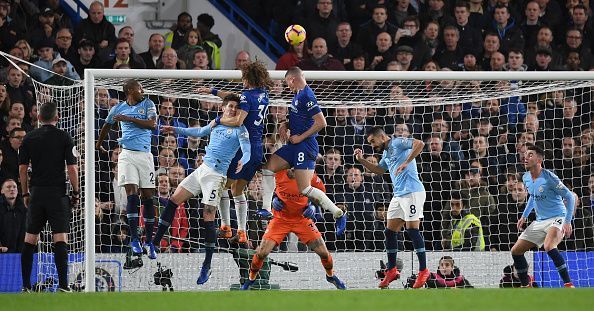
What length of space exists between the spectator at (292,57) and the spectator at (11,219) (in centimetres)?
443

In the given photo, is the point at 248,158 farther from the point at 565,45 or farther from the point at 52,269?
the point at 565,45

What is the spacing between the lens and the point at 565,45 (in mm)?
18875

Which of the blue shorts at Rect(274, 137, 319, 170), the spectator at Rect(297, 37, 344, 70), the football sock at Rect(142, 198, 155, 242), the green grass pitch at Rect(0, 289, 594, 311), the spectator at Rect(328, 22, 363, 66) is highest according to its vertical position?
the spectator at Rect(328, 22, 363, 66)

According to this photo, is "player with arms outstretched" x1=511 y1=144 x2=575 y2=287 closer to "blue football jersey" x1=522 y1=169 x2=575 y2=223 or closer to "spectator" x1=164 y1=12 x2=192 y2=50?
"blue football jersey" x1=522 y1=169 x2=575 y2=223

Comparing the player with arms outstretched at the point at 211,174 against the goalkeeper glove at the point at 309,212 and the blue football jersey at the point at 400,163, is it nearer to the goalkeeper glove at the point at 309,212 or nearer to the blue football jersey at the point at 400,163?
the goalkeeper glove at the point at 309,212

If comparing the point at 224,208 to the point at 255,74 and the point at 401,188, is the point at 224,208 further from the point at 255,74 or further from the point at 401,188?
the point at 401,188

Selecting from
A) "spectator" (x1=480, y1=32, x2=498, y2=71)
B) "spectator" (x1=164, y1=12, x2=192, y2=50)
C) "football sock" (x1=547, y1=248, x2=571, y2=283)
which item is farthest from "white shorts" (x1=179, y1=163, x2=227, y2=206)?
"spectator" (x1=480, y1=32, x2=498, y2=71)

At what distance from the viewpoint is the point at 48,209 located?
12.4m

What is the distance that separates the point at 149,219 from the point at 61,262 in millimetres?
1308

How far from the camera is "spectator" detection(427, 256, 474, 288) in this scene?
14617 millimetres

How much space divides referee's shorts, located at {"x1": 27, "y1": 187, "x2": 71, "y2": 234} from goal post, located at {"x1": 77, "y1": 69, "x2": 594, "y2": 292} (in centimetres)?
37

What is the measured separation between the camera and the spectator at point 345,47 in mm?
17734

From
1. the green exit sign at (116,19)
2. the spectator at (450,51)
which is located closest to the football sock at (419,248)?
the spectator at (450,51)

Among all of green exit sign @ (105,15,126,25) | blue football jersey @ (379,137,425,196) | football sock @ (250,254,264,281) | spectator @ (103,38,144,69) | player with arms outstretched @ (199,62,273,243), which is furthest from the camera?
green exit sign @ (105,15,126,25)
